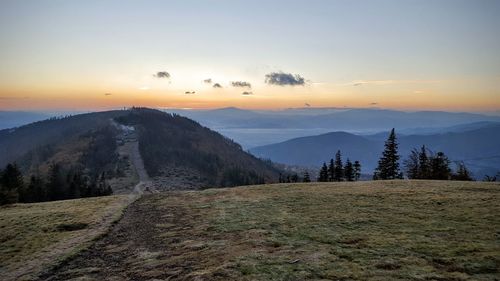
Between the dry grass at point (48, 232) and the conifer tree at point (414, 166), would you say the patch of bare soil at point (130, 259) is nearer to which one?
the dry grass at point (48, 232)

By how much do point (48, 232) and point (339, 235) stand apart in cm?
2347

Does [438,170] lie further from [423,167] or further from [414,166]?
[414,166]

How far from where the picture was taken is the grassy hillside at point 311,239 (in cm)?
1642

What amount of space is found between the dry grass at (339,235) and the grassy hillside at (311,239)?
0.06 meters

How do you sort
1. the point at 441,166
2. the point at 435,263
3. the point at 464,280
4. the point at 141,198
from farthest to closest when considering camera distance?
the point at 441,166, the point at 141,198, the point at 435,263, the point at 464,280

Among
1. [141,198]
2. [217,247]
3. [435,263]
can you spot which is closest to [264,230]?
[217,247]

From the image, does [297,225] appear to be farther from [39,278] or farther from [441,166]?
[441,166]

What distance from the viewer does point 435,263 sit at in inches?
654

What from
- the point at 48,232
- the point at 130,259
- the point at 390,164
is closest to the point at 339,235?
the point at 130,259

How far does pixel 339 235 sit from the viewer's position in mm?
21953

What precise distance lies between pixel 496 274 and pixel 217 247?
46.0ft

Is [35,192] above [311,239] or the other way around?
the other way around

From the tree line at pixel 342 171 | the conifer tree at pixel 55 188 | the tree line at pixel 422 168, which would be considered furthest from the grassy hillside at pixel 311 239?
the conifer tree at pixel 55 188

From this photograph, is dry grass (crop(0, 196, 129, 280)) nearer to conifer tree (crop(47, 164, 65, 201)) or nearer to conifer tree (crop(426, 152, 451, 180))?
conifer tree (crop(47, 164, 65, 201))
